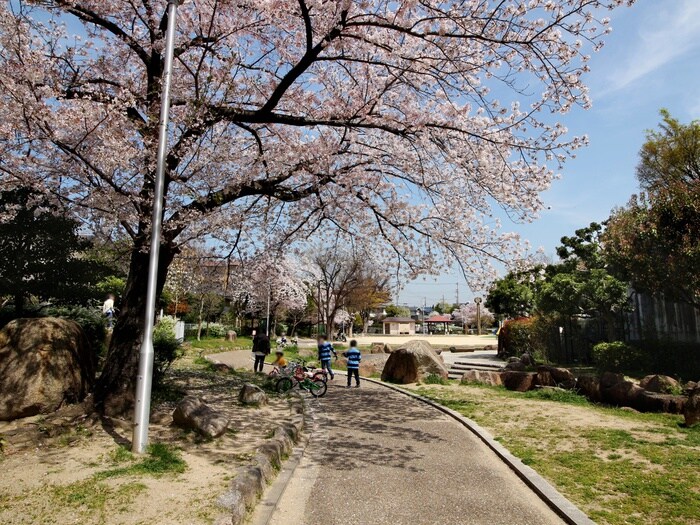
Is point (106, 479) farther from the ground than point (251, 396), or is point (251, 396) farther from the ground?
point (251, 396)

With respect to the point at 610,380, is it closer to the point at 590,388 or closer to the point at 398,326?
the point at 590,388

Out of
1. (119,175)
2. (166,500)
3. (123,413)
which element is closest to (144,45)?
(119,175)

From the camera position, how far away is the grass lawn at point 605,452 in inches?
196

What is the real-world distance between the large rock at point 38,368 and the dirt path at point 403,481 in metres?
4.06

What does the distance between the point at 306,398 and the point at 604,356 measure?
1083 cm

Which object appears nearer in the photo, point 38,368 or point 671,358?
point 38,368

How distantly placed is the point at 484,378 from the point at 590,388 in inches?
152

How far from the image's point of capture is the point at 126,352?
8219mm

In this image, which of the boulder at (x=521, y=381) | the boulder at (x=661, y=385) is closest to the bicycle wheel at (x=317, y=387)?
the boulder at (x=521, y=381)

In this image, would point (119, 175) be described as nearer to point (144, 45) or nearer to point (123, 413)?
point (144, 45)

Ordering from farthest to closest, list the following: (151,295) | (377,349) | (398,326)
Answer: (398,326)
(377,349)
(151,295)

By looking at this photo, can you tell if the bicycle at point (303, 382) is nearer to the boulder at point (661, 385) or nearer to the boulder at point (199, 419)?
the boulder at point (199, 419)

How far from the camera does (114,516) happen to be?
419 centimetres

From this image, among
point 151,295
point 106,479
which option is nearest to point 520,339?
point 151,295
